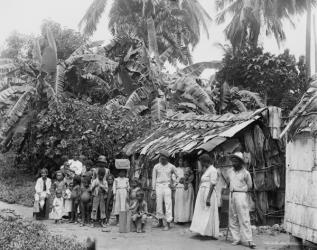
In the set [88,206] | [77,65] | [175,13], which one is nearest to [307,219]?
[88,206]

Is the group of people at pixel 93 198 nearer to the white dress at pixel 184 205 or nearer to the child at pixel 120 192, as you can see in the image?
the child at pixel 120 192

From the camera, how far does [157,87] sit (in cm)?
1764

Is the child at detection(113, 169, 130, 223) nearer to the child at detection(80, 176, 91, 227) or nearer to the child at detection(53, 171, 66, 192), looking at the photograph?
the child at detection(80, 176, 91, 227)

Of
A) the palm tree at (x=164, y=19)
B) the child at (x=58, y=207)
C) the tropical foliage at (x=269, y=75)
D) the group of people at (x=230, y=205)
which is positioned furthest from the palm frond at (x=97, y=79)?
the group of people at (x=230, y=205)

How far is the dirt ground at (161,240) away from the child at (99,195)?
1.30ft

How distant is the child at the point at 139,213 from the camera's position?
33.2ft

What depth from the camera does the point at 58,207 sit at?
11.5 metres

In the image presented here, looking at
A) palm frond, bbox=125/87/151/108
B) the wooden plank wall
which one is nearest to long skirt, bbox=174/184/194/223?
the wooden plank wall

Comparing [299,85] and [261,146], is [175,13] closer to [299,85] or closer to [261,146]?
[299,85]

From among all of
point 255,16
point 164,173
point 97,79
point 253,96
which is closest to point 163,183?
point 164,173

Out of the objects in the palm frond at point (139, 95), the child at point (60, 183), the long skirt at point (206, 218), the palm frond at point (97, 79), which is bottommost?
the long skirt at point (206, 218)

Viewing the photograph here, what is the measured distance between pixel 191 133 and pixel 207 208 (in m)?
3.42

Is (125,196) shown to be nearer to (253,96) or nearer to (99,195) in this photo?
(99,195)

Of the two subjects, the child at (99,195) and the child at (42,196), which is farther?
the child at (42,196)
